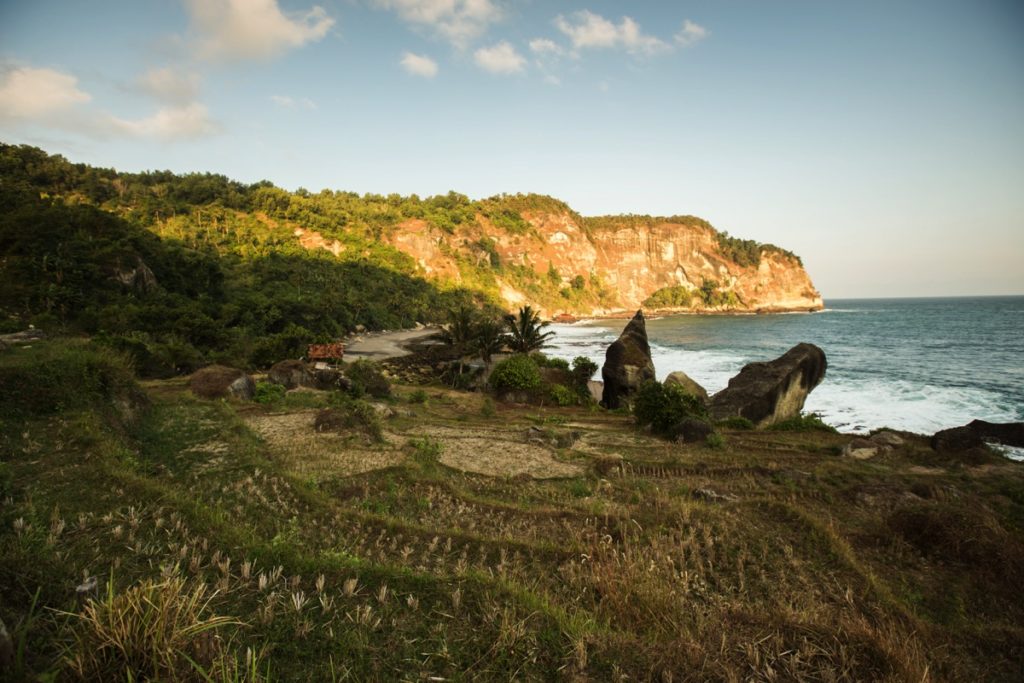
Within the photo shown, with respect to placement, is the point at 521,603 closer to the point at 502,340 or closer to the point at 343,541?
the point at 343,541

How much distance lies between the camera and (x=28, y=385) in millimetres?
10586

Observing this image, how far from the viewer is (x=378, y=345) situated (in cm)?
6612

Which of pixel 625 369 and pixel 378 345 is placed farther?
pixel 378 345

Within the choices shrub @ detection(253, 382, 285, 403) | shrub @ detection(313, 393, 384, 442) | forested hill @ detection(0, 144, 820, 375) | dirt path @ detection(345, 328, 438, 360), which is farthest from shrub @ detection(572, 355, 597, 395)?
forested hill @ detection(0, 144, 820, 375)

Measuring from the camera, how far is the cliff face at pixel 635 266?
166 meters

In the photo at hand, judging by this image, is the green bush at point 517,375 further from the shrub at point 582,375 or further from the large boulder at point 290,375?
the large boulder at point 290,375

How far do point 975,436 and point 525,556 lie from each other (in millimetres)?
22280

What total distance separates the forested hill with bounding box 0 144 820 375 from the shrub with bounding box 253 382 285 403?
9.26m

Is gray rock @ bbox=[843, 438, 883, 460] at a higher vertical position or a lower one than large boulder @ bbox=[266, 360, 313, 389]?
higher

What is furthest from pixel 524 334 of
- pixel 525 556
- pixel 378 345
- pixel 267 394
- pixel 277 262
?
pixel 277 262

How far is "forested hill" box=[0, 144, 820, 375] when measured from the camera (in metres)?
37.9

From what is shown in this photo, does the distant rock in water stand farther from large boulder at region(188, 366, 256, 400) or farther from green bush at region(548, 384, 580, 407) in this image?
large boulder at region(188, 366, 256, 400)

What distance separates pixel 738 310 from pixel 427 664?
20133 cm

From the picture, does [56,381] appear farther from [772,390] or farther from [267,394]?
[772,390]
